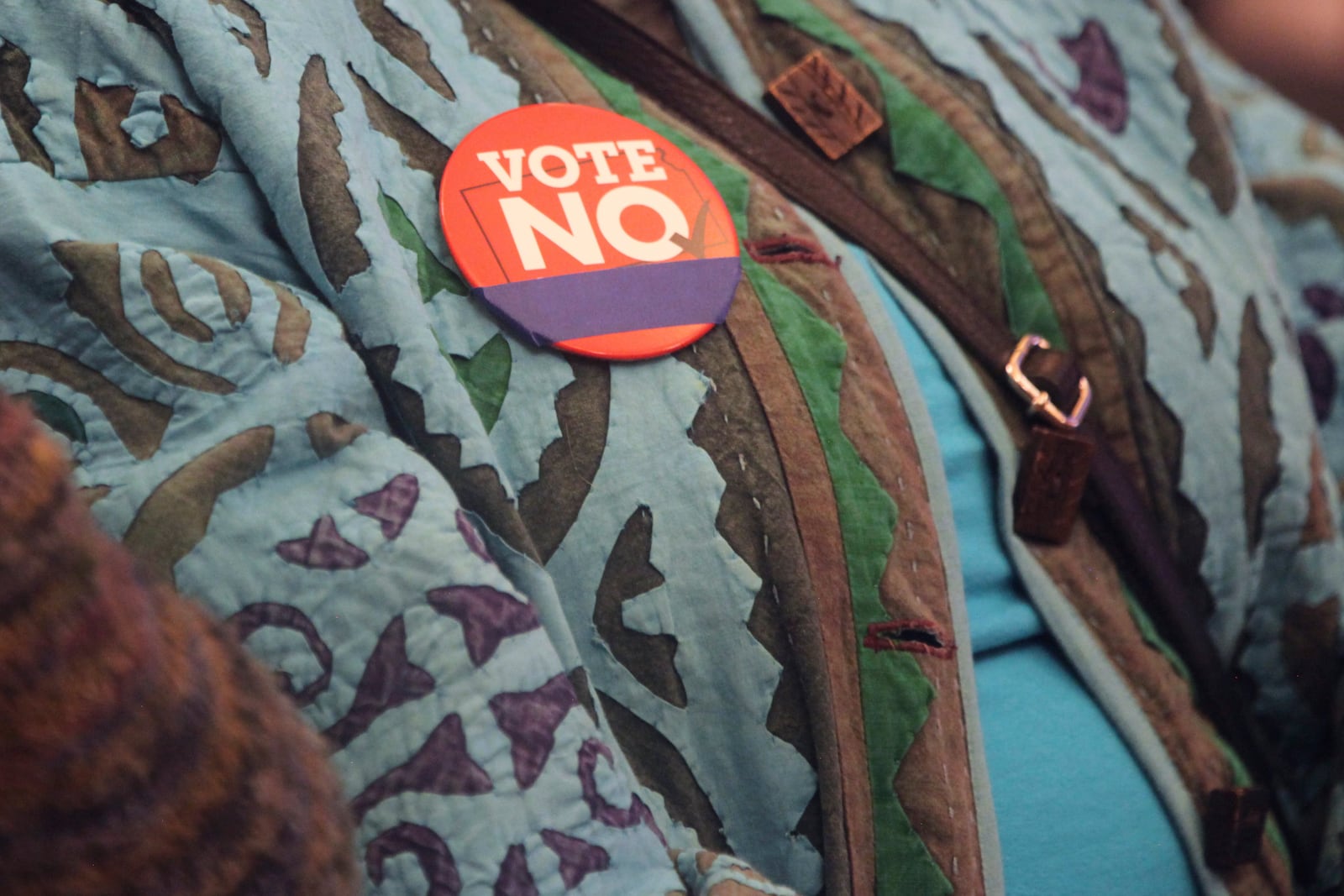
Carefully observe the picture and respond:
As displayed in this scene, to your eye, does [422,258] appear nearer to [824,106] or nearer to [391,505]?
[391,505]

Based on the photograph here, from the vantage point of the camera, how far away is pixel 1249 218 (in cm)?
69

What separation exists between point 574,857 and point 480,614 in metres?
0.08

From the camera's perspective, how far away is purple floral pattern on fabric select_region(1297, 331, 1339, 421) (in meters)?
0.75

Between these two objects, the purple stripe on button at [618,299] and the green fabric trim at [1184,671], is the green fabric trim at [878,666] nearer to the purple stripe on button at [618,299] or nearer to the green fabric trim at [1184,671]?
the purple stripe on button at [618,299]

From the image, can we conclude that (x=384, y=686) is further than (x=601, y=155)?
No

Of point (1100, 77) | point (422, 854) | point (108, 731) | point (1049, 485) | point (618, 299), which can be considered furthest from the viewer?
point (1100, 77)

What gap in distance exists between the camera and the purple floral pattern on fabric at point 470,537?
1.10 ft

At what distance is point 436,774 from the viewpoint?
319 mm

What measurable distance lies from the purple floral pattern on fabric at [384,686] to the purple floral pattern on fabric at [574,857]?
59mm

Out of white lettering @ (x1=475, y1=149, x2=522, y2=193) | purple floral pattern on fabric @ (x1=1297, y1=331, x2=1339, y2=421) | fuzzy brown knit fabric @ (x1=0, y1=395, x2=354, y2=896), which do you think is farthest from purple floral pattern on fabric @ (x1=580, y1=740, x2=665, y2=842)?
purple floral pattern on fabric @ (x1=1297, y1=331, x2=1339, y2=421)

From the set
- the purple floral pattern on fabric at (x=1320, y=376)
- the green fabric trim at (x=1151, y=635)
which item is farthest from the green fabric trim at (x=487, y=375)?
the purple floral pattern on fabric at (x=1320, y=376)

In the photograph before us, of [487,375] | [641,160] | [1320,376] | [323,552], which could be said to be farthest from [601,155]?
[1320,376]

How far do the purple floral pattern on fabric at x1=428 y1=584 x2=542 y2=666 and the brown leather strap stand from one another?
0.30 meters

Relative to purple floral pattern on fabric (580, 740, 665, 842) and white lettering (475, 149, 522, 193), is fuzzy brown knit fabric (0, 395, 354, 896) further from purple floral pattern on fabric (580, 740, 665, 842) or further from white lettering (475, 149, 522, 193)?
white lettering (475, 149, 522, 193)
